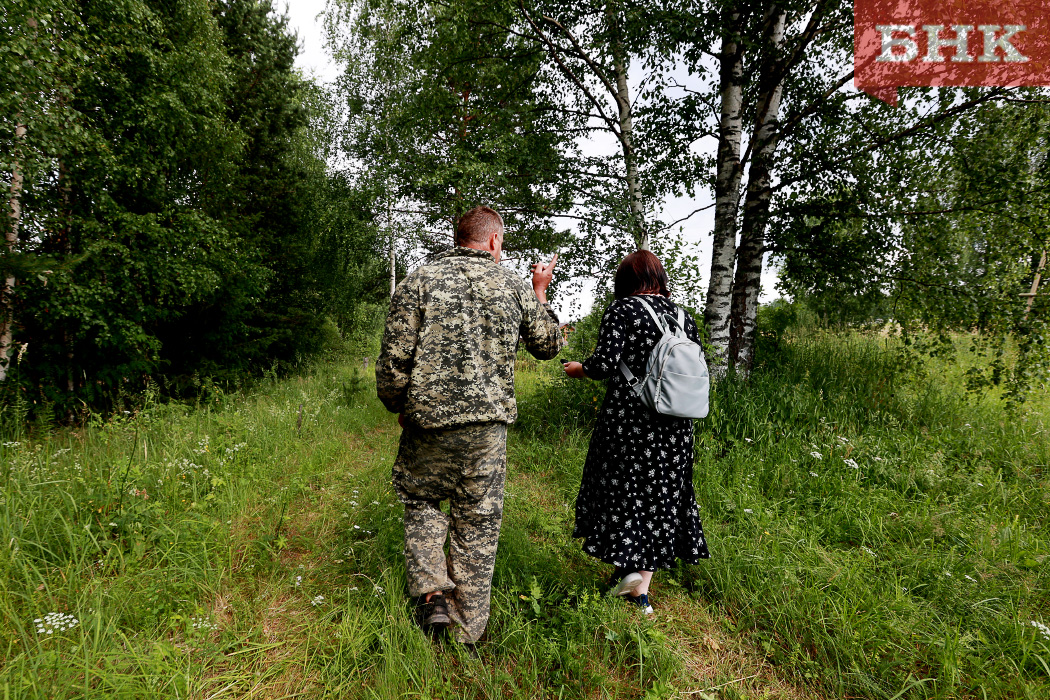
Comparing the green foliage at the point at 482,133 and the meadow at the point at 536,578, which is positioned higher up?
the green foliage at the point at 482,133

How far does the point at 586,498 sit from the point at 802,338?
6501 millimetres

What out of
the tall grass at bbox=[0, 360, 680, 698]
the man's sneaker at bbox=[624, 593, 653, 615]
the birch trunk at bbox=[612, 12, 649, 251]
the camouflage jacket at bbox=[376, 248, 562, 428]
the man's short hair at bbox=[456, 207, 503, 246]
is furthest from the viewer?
the birch trunk at bbox=[612, 12, 649, 251]

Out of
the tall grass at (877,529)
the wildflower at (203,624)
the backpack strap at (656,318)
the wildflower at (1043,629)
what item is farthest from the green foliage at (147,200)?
the wildflower at (1043,629)

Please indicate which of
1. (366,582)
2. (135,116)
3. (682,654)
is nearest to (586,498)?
(682,654)

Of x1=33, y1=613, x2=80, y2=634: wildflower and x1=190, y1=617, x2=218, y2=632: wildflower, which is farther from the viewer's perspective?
x1=190, y1=617, x2=218, y2=632: wildflower

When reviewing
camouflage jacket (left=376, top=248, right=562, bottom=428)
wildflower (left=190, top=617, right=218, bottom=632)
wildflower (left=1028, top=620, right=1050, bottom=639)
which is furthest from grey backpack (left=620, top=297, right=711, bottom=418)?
wildflower (left=190, top=617, right=218, bottom=632)

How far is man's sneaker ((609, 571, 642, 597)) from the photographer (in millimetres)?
2422

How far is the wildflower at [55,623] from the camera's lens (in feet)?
6.18

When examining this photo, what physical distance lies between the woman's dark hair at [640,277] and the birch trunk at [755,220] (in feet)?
12.1

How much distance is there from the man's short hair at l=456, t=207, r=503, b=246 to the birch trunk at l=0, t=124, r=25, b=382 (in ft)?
22.3

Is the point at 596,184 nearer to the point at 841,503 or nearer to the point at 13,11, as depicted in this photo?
the point at 841,503

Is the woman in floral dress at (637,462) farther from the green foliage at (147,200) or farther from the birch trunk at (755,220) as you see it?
the green foliage at (147,200)

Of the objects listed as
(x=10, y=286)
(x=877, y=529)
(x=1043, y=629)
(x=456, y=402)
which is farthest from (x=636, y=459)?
(x=10, y=286)

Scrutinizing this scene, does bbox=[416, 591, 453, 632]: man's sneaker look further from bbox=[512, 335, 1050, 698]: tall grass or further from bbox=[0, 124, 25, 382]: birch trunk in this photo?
bbox=[0, 124, 25, 382]: birch trunk
